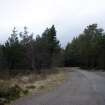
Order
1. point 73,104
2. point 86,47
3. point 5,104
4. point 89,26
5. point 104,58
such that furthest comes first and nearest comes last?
point 89,26, point 86,47, point 104,58, point 5,104, point 73,104

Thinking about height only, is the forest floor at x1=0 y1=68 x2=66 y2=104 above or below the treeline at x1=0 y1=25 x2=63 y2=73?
below

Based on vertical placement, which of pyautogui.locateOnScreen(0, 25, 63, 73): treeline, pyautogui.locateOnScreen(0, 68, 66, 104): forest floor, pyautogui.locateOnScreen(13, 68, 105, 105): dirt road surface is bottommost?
pyautogui.locateOnScreen(13, 68, 105, 105): dirt road surface

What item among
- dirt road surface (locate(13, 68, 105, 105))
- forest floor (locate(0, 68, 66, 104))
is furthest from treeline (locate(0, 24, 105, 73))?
dirt road surface (locate(13, 68, 105, 105))

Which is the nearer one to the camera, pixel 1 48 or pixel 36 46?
pixel 36 46

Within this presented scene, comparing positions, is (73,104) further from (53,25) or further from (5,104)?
(53,25)

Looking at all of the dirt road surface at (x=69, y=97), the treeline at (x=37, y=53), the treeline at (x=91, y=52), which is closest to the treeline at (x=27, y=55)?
the treeline at (x=37, y=53)

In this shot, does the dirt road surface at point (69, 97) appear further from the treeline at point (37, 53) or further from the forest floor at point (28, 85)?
the treeline at point (37, 53)

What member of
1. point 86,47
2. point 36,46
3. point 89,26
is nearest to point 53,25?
point 86,47

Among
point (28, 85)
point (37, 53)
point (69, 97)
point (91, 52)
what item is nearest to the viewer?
point (69, 97)

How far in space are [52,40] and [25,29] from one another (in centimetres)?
1433

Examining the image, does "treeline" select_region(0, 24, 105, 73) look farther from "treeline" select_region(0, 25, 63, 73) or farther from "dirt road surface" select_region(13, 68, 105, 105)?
"dirt road surface" select_region(13, 68, 105, 105)

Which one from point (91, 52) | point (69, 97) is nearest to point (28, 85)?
point (69, 97)

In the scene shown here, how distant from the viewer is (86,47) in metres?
110

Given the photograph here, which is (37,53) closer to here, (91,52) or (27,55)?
(27,55)
